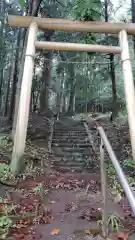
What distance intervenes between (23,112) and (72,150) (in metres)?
3.61

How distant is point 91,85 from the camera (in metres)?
25.2

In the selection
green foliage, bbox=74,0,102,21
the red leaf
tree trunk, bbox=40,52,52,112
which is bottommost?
the red leaf

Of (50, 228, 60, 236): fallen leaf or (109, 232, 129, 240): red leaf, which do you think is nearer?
(109, 232, 129, 240): red leaf

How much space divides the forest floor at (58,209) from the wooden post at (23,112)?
0.42m

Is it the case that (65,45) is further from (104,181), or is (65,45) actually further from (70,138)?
(104,181)

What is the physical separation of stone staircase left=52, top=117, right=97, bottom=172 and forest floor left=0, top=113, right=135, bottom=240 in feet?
3.54

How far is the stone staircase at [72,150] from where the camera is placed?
8844 mm

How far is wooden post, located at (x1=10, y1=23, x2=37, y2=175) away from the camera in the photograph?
6895 millimetres

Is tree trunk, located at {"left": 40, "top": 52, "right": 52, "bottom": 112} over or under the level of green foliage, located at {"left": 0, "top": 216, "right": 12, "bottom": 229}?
over

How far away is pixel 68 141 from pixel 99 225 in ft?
24.1

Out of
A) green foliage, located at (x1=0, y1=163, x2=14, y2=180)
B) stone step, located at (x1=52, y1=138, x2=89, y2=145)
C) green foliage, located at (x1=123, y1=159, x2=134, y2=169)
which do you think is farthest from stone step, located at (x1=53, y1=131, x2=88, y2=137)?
green foliage, located at (x1=0, y1=163, x2=14, y2=180)

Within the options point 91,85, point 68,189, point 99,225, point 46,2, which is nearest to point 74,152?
point 68,189

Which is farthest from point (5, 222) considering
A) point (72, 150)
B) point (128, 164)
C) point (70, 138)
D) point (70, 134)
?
point (70, 134)

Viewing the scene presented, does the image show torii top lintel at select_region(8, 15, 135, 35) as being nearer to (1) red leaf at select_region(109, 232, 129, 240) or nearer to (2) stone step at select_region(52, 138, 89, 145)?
(2) stone step at select_region(52, 138, 89, 145)
